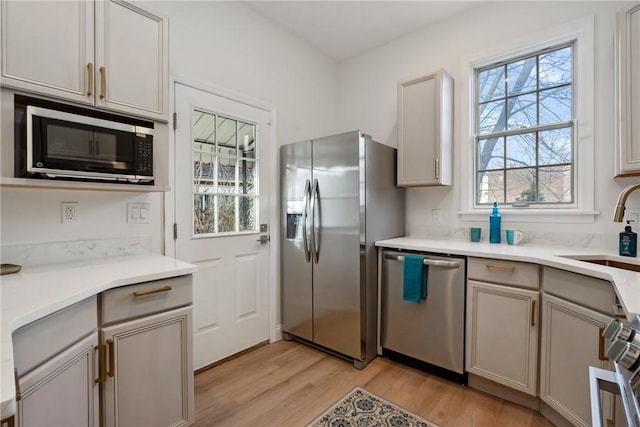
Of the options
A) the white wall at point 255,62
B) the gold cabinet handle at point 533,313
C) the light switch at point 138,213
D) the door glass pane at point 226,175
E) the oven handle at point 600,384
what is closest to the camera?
the oven handle at point 600,384

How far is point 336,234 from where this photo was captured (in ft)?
8.06

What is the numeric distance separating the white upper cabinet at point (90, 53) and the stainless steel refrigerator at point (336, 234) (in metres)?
1.23

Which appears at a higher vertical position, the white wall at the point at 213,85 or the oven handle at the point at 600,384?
the white wall at the point at 213,85

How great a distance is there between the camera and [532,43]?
2369 millimetres

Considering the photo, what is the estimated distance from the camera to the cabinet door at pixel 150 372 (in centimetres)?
132

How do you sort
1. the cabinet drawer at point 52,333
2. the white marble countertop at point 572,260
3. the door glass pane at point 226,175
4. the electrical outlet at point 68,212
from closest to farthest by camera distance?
the cabinet drawer at point 52,333
the white marble countertop at point 572,260
the electrical outlet at point 68,212
the door glass pane at point 226,175

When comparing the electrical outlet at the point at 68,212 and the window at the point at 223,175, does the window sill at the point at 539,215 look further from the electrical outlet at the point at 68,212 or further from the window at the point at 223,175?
the electrical outlet at the point at 68,212

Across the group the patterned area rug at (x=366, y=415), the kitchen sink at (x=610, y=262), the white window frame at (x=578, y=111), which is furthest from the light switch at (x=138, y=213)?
the kitchen sink at (x=610, y=262)

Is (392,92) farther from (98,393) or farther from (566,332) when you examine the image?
(98,393)

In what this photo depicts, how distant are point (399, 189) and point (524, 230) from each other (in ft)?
3.39

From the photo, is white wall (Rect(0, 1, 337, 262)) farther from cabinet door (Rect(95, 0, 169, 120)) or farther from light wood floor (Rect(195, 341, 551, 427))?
light wood floor (Rect(195, 341, 551, 427))

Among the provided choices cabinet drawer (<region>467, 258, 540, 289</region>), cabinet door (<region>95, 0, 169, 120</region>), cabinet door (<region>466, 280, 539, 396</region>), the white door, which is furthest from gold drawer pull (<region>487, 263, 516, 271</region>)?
cabinet door (<region>95, 0, 169, 120</region>)

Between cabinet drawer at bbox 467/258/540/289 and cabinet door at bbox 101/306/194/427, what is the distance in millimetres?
1764

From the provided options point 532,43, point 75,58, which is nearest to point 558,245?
point 532,43
